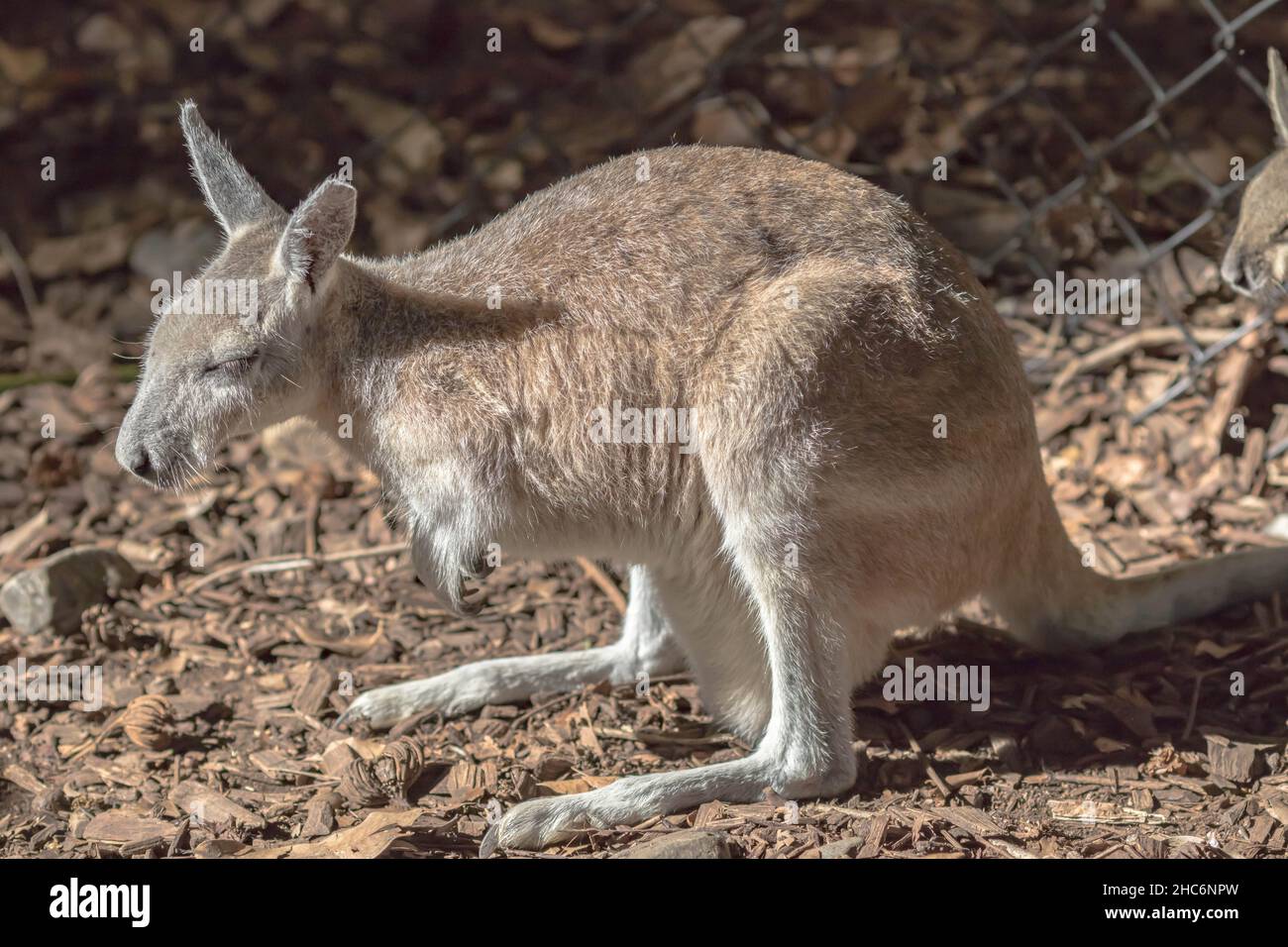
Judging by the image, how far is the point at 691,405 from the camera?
3635 mm

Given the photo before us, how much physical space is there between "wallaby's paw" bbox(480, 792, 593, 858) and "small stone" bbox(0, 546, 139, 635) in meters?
1.87

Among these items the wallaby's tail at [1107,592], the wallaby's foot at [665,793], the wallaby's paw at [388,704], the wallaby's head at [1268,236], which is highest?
the wallaby's head at [1268,236]

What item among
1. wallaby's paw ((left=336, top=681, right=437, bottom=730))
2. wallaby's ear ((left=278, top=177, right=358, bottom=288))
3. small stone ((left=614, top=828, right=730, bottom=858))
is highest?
wallaby's ear ((left=278, top=177, right=358, bottom=288))

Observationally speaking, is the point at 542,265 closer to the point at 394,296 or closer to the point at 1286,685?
the point at 394,296

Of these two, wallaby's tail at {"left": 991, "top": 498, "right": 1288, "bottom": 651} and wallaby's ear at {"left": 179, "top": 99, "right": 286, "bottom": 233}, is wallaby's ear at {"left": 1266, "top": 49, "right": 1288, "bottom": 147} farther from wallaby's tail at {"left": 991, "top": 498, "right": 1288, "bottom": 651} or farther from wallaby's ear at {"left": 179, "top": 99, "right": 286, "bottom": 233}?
wallaby's ear at {"left": 179, "top": 99, "right": 286, "bottom": 233}

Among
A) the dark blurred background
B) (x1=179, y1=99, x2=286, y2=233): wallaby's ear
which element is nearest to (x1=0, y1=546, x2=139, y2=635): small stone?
(x1=179, y1=99, x2=286, y2=233): wallaby's ear

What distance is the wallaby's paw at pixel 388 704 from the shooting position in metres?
4.15

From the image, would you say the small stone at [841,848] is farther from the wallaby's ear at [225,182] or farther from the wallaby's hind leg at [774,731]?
the wallaby's ear at [225,182]

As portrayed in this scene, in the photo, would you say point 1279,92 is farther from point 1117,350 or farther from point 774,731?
point 774,731

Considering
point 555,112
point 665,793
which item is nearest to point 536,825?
point 665,793

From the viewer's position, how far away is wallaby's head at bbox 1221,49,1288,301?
15.2ft

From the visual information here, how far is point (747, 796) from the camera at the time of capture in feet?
12.0

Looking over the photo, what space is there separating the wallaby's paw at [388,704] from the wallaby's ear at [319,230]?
1.23 m

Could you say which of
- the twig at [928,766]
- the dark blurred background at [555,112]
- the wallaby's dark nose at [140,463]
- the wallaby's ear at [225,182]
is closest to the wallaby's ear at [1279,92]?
the dark blurred background at [555,112]
